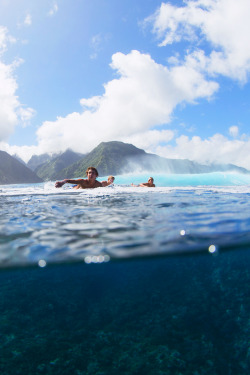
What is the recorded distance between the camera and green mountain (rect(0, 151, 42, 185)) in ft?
443

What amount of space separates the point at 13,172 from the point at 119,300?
508ft

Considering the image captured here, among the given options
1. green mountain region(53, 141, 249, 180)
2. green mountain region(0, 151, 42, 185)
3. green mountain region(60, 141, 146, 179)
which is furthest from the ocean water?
green mountain region(0, 151, 42, 185)

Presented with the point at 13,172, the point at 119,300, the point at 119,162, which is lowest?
the point at 119,300

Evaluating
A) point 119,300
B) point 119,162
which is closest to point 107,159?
point 119,162

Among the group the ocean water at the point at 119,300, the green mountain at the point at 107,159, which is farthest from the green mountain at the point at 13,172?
the ocean water at the point at 119,300

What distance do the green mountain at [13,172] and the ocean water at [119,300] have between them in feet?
464

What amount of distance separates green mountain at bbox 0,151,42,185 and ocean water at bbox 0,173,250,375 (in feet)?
464

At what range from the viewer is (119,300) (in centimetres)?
533

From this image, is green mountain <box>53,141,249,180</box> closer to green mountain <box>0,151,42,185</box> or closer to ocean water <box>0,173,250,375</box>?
green mountain <box>0,151,42,185</box>

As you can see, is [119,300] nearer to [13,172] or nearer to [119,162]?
[119,162]

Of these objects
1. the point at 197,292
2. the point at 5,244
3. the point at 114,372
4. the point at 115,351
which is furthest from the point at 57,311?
the point at 197,292

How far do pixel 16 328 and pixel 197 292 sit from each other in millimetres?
4329

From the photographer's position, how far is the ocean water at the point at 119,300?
11.0ft

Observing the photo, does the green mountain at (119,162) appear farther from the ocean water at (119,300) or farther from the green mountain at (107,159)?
the ocean water at (119,300)
